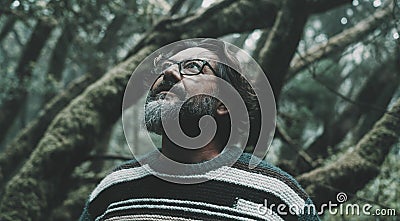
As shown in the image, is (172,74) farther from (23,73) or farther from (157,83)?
(23,73)

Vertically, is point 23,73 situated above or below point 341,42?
below

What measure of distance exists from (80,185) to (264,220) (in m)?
2.72

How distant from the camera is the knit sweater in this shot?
64.7 inches

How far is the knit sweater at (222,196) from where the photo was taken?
1645mm

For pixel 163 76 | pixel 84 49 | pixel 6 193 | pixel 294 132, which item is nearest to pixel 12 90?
pixel 84 49

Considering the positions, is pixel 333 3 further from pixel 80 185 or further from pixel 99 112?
pixel 80 185

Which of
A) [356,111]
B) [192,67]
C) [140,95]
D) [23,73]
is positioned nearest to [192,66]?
[192,67]

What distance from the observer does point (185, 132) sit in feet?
5.49

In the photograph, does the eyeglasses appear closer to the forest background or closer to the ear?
the ear

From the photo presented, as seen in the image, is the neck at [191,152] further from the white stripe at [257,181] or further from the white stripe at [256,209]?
the white stripe at [256,209]

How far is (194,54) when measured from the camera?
173 centimetres

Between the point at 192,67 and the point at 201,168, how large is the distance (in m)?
0.31

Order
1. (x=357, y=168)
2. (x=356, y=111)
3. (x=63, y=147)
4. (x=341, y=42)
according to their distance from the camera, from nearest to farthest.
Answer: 1. (x=357, y=168)
2. (x=63, y=147)
3. (x=341, y=42)
4. (x=356, y=111)

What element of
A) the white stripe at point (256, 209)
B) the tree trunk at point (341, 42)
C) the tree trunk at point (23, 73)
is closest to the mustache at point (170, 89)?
the white stripe at point (256, 209)
